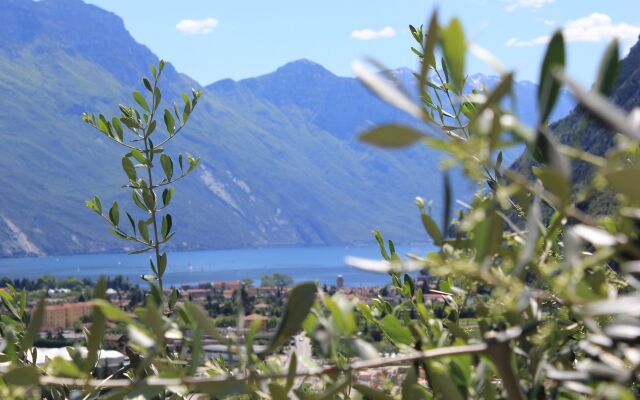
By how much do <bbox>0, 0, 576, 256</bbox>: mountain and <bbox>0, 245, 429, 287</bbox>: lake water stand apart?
315 cm

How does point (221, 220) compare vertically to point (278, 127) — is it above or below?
below

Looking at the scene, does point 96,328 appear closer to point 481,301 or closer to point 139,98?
point 481,301

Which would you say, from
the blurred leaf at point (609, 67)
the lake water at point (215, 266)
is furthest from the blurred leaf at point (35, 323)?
the lake water at point (215, 266)

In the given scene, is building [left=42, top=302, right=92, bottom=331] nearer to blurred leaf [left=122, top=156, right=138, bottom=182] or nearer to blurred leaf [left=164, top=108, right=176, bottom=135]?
blurred leaf [left=164, top=108, right=176, bottom=135]

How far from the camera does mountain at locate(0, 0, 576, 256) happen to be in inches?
4550

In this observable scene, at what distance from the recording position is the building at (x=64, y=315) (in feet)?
124

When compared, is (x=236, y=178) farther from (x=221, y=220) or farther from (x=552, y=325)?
(x=552, y=325)

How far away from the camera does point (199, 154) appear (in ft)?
455

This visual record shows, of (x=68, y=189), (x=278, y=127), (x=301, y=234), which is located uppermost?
(x=278, y=127)

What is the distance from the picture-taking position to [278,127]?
171 meters

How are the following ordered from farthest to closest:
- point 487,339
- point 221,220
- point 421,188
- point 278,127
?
point 278,127, point 421,188, point 221,220, point 487,339

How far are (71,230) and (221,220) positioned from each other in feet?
82.9

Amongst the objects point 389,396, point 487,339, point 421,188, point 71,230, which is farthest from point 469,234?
point 421,188

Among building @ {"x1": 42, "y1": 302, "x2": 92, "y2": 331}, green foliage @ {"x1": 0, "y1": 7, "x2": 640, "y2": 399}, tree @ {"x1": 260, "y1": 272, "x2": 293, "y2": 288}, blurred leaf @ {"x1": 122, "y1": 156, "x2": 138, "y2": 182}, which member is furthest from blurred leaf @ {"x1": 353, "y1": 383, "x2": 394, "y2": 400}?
tree @ {"x1": 260, "y1": 272, "x2": 293, "y2": 288}
